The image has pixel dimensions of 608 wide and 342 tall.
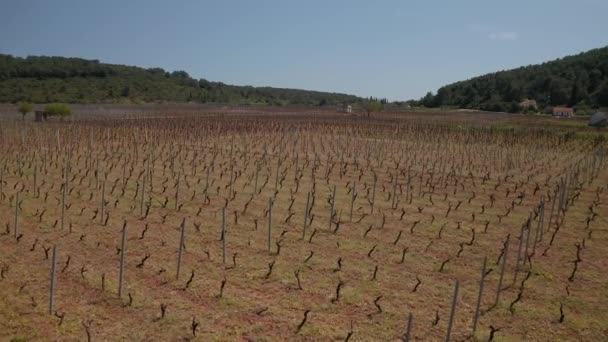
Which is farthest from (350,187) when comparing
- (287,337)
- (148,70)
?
(148,70)

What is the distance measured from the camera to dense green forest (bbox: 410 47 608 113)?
66625 millimetres

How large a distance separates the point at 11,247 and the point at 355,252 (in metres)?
5.33

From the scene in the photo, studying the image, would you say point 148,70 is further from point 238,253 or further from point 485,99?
point 238,253

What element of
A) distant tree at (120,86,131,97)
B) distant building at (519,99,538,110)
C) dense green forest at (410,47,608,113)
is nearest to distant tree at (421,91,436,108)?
dense green forest at (410,47,608,113)

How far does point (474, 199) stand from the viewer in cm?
1184

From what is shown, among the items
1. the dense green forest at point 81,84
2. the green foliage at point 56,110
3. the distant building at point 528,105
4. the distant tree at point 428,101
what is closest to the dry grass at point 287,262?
the green foliage at point 56,110

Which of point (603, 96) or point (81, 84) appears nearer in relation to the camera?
point (603, 96)

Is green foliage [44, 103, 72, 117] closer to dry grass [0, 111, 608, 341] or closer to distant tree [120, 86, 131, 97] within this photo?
dry grass [0, 111, 608, 341]

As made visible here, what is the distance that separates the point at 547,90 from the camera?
76500mm

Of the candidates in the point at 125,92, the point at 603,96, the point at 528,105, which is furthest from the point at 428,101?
the point at 125,92

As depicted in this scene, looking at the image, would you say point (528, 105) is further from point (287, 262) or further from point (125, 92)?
point (287, 262)

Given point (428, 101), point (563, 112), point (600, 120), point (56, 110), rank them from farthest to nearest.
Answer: point (428, 101) → point (563, 112) → point (600, 120) → point (56, 110)

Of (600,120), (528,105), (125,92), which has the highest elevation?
(528,105)

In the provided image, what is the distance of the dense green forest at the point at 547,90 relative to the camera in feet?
219
